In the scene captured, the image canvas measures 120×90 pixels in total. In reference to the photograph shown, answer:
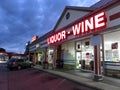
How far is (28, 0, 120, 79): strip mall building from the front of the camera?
43.1 feet

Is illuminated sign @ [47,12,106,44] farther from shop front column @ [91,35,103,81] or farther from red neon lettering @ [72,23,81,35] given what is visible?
shop front column @ [91,35,103,81]

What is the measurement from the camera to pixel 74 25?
18078 mm

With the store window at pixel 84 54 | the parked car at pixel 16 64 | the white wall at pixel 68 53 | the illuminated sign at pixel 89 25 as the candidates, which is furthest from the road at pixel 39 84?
the parked car at pixel 16 64

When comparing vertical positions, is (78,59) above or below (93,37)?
below

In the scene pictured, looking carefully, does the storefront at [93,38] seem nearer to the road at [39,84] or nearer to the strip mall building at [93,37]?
the strip mall building at [93,37]

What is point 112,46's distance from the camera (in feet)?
54.6

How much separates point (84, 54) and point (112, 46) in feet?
18.4

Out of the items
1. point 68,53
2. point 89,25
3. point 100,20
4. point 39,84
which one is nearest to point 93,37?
point 89,25

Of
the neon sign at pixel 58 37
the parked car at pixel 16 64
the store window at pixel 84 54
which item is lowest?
the parked car at pixel 16 64

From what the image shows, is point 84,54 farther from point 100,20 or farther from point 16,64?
point 16,64

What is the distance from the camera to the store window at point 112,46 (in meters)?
15.9

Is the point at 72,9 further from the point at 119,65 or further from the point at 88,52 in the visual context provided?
the point at 119,65

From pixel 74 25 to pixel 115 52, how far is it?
15.2 feet

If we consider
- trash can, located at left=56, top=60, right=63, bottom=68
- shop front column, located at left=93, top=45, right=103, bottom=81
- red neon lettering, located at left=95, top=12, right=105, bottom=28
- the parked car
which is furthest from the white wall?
red neon lettering, located at left=95, top=12, right=105, bottom=28
